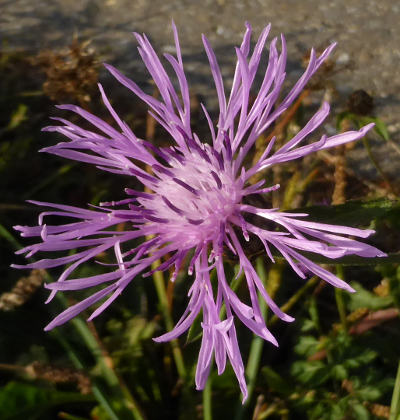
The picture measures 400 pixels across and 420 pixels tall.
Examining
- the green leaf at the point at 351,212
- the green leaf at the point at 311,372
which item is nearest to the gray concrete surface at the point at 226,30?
the green leaf at the point at 311,372

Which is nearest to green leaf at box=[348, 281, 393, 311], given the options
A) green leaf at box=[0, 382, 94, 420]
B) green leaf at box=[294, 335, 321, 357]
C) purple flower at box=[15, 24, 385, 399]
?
green leaf at box=[294, 335, 321, 357]

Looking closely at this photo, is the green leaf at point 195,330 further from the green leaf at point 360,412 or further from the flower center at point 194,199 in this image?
the green leaf at point 360,412

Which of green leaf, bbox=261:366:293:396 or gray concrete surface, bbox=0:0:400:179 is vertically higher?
gray concrete surface, bbox=0:0:400:179

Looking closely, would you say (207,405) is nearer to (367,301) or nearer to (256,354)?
(256,354)

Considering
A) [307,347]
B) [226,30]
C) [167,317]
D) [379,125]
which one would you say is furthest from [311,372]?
[226,30]

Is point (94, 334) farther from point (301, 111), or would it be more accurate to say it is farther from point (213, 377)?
point (301, 111)

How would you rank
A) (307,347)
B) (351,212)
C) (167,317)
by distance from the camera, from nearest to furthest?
(351,212)
(307,347)
(167,317)

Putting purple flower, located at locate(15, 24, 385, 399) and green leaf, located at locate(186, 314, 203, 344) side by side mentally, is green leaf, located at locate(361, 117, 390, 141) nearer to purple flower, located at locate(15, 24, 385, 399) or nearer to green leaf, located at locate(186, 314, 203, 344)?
purple flower, located at locate(15, 24, 385, 399)

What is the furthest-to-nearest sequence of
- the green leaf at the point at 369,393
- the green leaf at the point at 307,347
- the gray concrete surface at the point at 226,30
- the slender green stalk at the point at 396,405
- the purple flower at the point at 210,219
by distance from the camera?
the gray concrete surface at the point at 226,30
the green leaf at the point at 307,347
the green leaf at the point at 369,393
the slender green stalk at the point at 396,405
the purple flower at the point at 210,219

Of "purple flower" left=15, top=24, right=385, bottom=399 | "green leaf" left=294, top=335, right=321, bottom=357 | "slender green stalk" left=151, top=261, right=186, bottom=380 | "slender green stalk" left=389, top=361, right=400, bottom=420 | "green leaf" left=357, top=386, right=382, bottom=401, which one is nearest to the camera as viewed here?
"purple flower" left=15, top=24, right=385, bottom=399

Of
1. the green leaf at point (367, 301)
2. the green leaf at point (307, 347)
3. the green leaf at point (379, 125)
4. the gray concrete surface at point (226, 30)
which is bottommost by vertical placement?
the green leaf at point (307, 347)
